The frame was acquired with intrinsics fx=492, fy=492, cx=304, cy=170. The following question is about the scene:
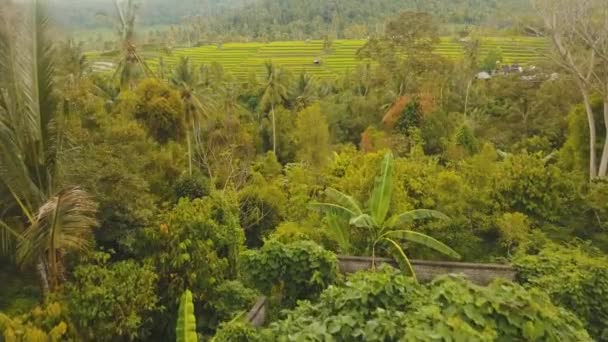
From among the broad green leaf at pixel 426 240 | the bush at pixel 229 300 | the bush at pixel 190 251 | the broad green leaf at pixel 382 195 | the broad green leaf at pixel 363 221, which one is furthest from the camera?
the broad green leaf at pixel 382 195

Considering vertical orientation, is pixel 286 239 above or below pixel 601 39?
below

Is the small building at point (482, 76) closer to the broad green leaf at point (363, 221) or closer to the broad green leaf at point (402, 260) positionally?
the broad green leaf at point (363, 221)

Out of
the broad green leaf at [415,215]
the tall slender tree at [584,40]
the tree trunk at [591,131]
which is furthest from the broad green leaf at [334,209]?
the tree trunk at [591,131]

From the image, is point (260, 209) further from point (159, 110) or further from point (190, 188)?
point (159, 110)

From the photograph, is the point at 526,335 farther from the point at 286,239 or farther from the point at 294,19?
the point at 294,19

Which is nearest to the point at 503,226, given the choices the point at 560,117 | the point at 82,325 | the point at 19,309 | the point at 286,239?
the point at 286,239

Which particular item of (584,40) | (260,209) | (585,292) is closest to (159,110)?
(260,209)
